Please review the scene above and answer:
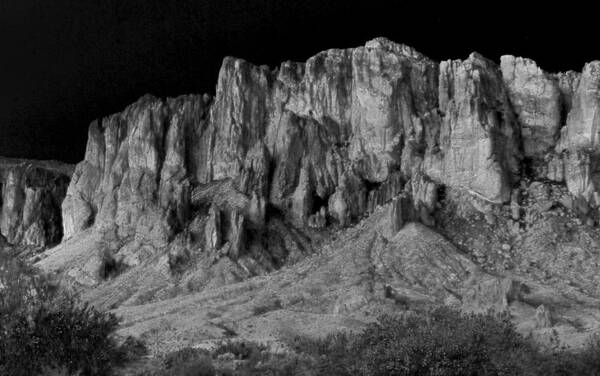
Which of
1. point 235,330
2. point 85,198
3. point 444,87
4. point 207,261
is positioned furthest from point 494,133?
point 85,198

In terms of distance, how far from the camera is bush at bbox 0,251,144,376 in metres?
43.8

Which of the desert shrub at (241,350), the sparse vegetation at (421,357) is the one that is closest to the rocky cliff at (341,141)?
the desert shrub at (241,350)

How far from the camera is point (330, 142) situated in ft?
507

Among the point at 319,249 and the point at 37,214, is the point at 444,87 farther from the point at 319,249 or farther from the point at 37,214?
the point at 37,214

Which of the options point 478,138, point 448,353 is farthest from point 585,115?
point 448,353

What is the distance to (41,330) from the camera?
147ft

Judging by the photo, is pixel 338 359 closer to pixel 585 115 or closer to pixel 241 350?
pixel 241 350

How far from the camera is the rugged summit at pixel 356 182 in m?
120

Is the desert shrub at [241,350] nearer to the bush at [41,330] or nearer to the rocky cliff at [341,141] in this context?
the bush at [41,330]

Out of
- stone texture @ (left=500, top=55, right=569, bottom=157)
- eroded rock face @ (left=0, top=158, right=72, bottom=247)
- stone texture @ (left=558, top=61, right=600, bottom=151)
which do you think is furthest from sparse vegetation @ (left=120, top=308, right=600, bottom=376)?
eroded rock face @ (left=0, top=158, right=72, bottom=247)

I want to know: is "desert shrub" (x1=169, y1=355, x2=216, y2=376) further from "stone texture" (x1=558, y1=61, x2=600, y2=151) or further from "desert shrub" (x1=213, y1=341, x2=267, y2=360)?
"stone texture" (x1=558, y1=61, x2=600, y2=151)

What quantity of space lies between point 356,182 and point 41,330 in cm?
10266

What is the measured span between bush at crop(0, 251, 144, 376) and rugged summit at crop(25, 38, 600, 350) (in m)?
58.3

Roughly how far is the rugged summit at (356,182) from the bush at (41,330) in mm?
58319
